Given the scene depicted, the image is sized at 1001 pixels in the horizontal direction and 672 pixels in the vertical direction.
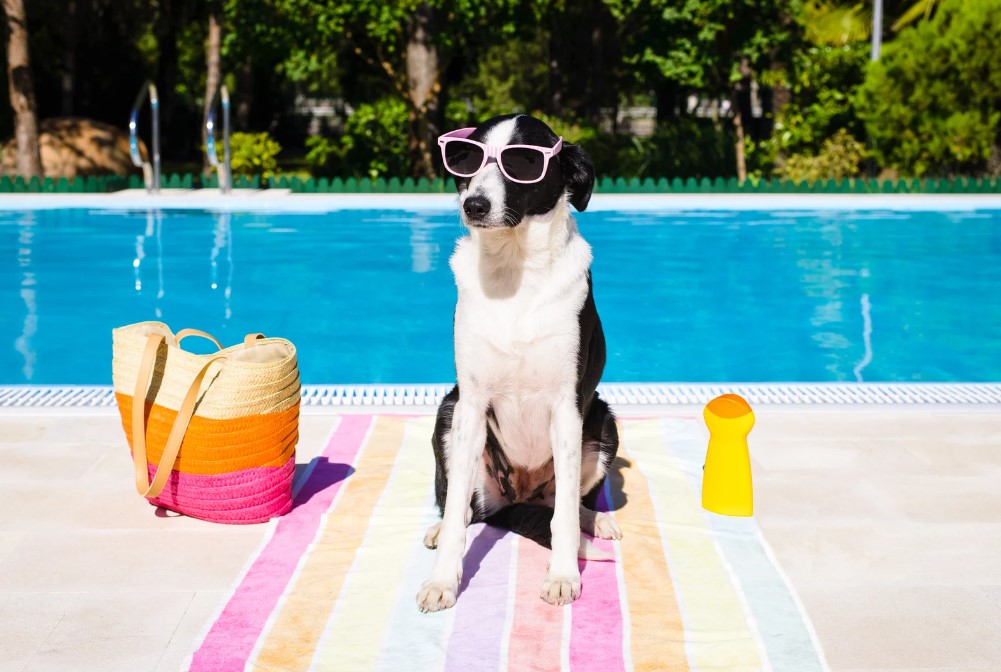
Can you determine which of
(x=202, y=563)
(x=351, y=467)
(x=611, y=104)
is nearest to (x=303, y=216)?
(x=351, y=467)

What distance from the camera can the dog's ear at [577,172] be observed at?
3.60m

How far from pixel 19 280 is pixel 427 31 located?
33.3ft

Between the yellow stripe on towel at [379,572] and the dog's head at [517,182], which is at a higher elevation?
the dog's head at [517,182]

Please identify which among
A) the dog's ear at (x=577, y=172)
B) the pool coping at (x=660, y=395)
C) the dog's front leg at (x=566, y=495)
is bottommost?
the pool coping at (x=660, y=395)

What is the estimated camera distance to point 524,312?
11.8ft

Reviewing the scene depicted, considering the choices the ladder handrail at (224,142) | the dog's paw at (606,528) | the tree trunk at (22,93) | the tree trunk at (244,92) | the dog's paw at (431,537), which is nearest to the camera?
the dog's paw at (431,537)

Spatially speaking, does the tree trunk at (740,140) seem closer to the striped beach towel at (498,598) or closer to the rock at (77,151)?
the rock at (77,151)

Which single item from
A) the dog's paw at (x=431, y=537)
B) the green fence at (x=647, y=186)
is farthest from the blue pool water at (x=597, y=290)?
the dog's paw at (x=431, y=537)

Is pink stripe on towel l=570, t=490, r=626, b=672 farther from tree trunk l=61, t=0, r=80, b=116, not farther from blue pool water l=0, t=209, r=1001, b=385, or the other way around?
tree trunk l=61, t=0, r=80, b=116

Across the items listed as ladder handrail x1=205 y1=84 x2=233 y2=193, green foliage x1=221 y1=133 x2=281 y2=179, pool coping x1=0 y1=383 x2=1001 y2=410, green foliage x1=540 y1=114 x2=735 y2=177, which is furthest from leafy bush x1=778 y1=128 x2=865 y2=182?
pool coping x1=0 y1=383 x2=1001 y2=410

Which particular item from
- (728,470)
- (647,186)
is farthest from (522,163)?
(647,186)

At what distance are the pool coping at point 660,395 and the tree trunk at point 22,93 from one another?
592 inches

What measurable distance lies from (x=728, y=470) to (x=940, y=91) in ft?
52.3

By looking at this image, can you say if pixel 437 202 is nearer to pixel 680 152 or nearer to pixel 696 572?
pixel 680 152
